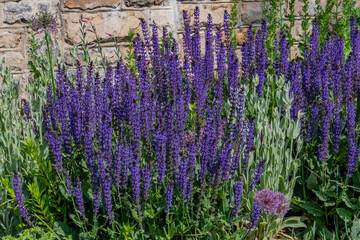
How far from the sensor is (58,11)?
4.77 m

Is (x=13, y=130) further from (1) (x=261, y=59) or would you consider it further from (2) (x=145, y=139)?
(1) (x=261, y=59)

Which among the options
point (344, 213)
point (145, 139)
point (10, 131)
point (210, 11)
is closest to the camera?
point (145, 139)

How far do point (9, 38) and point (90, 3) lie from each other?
38.7 inches

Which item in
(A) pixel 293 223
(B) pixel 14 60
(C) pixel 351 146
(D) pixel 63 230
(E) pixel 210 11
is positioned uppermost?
(E) pixel 210 11

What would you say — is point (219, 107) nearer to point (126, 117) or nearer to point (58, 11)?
point (126, 117)

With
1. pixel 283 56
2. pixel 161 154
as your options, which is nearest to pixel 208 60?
pixel 283 56

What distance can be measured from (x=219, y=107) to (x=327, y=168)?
2.93 feet

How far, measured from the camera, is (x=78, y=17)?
15.8ft

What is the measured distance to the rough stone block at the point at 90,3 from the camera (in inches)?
188

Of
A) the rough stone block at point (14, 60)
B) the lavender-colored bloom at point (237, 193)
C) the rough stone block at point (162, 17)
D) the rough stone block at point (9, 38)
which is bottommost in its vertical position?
the lavender-colored bloom at point (237, 193)

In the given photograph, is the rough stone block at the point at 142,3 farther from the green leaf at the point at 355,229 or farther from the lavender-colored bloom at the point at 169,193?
the green leaf at the point at 355,229

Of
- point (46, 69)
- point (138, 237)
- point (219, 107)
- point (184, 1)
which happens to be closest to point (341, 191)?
point (219, 107)

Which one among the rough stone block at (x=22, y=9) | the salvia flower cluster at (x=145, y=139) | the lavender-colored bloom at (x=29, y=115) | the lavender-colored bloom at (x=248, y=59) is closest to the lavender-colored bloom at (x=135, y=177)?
the salvia flower cluster at (x=145, y=139)

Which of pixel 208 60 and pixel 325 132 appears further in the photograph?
pixel 208 60
